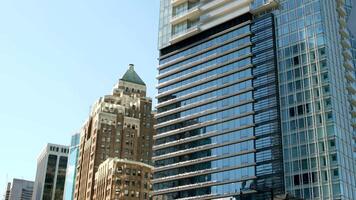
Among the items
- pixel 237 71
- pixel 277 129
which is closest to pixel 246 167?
pixel 277 129

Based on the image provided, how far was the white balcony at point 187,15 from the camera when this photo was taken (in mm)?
147375

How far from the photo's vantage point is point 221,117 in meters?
130

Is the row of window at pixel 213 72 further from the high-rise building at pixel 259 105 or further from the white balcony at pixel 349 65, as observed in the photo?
the white balcony at pixel 349 65

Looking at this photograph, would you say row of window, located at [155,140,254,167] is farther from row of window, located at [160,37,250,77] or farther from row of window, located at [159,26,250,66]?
row of window, located at [159,26,250,66]

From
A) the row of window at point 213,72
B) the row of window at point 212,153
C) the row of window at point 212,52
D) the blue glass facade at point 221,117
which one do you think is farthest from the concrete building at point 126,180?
the row of window at point 212,52

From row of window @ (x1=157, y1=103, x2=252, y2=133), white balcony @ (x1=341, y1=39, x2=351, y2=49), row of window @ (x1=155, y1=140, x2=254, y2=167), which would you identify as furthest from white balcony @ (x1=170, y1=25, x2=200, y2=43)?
white balcony @ (x1=341, y1=39, x2=351, y2=49)

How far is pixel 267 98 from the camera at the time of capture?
120 meters

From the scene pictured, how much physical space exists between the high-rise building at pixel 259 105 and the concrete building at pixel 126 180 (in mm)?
30518

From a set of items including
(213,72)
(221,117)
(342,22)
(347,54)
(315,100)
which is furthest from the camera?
(213,72)

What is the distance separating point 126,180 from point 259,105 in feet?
221

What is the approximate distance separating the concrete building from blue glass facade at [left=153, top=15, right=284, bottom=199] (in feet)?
98.6

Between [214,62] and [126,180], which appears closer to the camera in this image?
[214,62]

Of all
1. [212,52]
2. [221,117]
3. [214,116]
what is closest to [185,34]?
[212,52]

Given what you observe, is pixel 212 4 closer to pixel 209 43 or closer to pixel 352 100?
pixel 209 43
